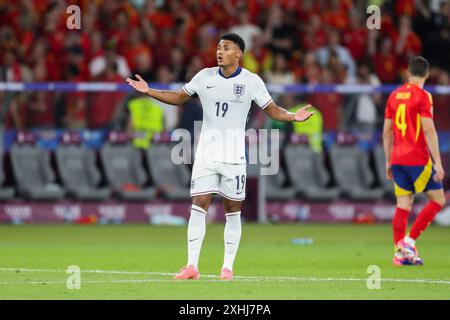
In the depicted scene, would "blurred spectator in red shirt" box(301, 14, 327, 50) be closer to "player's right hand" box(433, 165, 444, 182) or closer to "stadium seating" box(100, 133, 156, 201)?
"stadium seating" box(100, 133, 156, 201)

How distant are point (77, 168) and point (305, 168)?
14.3ft

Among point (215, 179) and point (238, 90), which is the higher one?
point (238, 90)

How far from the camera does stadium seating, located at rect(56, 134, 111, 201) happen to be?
23.4 m

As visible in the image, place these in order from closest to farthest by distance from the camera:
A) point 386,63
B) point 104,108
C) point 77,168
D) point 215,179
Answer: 1. point 215,179
2. point 104,108
3. point 77,168
4. point 386,63

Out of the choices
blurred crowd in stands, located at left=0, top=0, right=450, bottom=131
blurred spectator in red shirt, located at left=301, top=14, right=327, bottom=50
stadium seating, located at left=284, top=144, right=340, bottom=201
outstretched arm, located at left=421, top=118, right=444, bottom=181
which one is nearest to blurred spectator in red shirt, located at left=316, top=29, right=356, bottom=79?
blurred crowd in stands, located at left=0, top=0, right=450, bottom=131

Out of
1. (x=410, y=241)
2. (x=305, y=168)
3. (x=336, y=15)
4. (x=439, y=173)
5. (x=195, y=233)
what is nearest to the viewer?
(x=195, y=233)

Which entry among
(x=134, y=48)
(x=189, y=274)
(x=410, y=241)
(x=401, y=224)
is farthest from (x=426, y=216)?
(x=134, y=48)

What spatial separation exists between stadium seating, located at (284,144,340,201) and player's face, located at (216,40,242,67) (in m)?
11.0

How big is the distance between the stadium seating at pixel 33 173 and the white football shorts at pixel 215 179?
10.3 m

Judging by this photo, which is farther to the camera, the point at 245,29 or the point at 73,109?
the point at 245,29

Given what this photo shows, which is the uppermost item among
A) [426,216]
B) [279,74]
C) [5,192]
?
[279,74]

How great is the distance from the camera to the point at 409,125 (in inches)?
611

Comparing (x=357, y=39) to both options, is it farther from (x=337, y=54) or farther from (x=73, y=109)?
Answer: (x=73, y=109)
